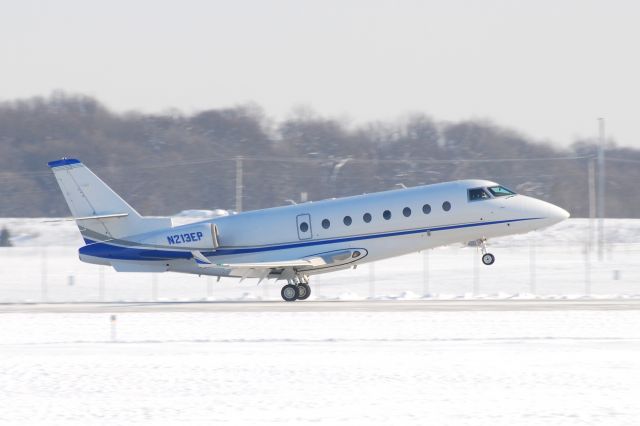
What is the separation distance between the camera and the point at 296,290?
123ft

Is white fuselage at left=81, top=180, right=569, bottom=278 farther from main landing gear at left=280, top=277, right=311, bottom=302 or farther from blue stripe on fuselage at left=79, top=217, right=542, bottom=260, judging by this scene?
main landing gear at left=280, top=277, right=311, bottom=302

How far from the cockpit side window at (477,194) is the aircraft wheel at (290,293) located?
659 centimetres

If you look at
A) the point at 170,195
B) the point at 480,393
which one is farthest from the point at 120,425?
the point at 170,195

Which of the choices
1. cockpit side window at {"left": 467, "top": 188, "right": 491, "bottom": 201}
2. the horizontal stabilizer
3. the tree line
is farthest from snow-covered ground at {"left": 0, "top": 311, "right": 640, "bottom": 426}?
the tree line

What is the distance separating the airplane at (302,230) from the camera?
36.4 metres

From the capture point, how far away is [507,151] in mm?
108188

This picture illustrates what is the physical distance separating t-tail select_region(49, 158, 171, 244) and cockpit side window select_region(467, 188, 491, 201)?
1069 cm

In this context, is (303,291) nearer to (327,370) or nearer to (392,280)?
(392,280)

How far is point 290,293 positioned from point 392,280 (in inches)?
464

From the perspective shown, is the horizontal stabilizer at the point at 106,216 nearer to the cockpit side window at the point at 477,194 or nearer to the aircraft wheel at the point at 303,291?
the aircraft wheel at the point at 303,291

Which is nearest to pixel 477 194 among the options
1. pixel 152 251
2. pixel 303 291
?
pixel 303 291

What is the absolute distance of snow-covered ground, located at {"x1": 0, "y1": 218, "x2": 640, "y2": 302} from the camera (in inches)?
1745

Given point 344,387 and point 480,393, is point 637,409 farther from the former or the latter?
point 344,387

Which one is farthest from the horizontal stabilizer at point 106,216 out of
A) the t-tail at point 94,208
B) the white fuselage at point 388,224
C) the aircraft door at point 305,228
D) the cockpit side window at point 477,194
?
the cockpit side window at point 477,194
